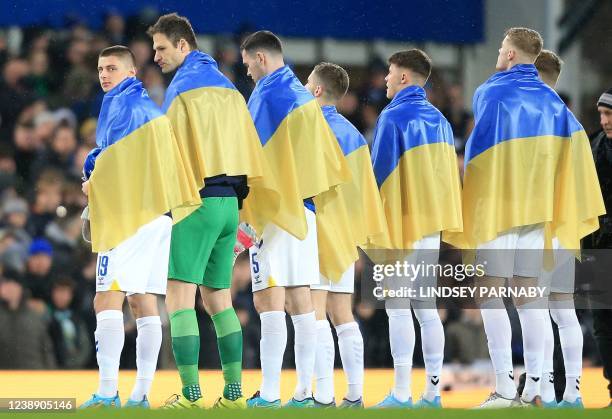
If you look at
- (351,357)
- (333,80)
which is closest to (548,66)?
(333,80)

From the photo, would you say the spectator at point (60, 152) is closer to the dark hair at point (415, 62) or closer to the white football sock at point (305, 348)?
the dark hair at point (415, 62)

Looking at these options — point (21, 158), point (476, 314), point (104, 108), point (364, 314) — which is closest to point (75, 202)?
point (21, 158)

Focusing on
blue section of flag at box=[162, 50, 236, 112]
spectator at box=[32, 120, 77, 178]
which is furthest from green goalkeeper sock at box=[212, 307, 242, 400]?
spectator at box=[32, 120, 77, 178]

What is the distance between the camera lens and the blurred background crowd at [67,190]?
8.63 meters

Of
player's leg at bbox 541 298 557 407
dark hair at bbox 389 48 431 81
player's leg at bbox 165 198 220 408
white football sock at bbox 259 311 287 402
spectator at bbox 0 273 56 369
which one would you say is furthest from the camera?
spectator at bbox 0 273 56 369

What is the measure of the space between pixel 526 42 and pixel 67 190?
4.15 metres

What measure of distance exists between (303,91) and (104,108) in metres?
0.91

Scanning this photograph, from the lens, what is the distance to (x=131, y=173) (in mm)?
5531

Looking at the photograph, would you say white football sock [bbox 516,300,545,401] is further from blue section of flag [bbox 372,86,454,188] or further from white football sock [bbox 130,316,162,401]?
white football sock [bbox 130,316,162,401]

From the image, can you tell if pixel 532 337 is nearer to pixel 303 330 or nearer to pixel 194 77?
pixel 303 330

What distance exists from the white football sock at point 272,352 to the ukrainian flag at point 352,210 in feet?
1.60

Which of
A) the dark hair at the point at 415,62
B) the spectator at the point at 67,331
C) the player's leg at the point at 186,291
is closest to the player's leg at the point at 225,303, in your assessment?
the player's leg at the point at 186,291

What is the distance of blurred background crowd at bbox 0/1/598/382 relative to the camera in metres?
8.63

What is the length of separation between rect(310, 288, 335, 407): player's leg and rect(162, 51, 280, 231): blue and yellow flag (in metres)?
0.74
